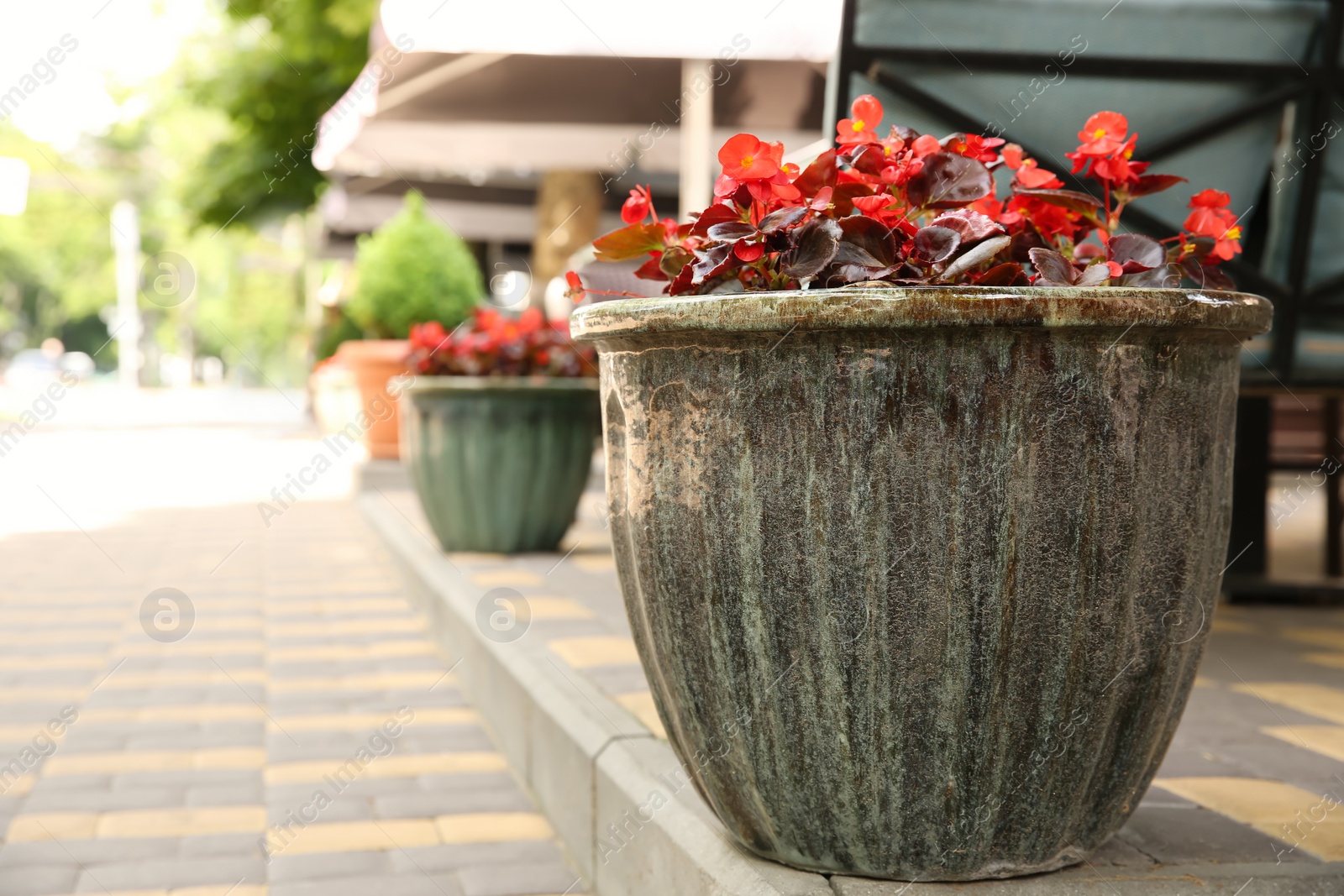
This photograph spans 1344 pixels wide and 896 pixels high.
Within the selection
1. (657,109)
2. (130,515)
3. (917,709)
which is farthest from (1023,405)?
(130,515)

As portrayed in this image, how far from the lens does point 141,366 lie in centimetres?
5275

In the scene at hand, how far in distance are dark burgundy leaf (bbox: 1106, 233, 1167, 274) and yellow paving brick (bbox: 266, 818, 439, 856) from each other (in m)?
1.87

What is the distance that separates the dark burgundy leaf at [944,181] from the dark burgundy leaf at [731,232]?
238 mm

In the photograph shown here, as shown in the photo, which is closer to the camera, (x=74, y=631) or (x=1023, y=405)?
(x=1023, y=405)

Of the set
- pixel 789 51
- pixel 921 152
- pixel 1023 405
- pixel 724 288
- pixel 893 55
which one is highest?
pixel 789 51

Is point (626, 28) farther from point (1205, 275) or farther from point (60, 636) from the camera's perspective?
point (1205, 275)

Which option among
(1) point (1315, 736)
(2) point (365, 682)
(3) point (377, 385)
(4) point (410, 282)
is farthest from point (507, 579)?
(4) point (410, 282)

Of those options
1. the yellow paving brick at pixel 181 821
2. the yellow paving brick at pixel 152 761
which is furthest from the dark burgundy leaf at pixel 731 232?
the yellow paving brick at pixel 152 761

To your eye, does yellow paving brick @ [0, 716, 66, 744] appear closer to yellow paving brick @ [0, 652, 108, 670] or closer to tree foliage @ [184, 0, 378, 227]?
yellow paving brick @ [0, 652, 108, 670]

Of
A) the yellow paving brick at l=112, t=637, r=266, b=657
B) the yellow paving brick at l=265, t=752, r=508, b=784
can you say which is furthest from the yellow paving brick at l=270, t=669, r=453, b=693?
the yellow paving brick at l=265, t=752, r=508, b=784

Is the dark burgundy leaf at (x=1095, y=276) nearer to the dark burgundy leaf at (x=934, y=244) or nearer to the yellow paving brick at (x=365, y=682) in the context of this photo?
the dark burgundy leaf at (x=934, y=244)

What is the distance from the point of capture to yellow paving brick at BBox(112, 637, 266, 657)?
172 inches

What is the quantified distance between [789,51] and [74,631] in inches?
140

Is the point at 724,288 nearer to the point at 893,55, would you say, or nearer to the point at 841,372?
the point at 841,372
